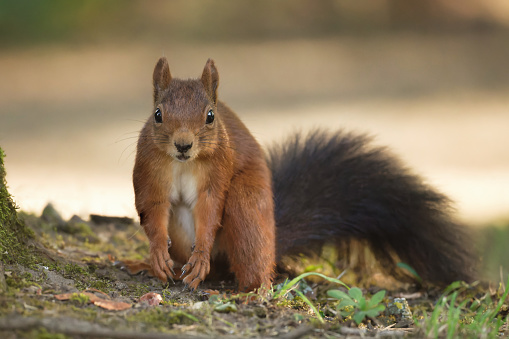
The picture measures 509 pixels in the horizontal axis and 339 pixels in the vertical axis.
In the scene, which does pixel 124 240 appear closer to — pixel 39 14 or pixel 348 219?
pixel 348 219

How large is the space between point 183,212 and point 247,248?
27 cm

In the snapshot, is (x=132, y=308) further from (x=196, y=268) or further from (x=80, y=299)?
(x=196, y=268)

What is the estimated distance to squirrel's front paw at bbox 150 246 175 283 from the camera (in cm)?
218

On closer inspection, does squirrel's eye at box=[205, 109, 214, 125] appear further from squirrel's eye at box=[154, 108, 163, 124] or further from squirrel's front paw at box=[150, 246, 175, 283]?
squirrel's front paw at box=[150, 246, 175, 283]

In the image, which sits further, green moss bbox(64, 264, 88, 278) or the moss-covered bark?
green moss bbox(64, 264, 88, 278)

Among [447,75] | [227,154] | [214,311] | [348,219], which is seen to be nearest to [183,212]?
[227,154]

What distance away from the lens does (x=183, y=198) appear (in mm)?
2262

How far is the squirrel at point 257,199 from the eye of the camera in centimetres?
218

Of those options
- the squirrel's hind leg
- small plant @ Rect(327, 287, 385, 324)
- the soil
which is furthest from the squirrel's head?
A: small plant @ Rect(327, 287, 385, 324)

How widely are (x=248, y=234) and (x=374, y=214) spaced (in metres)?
0.74

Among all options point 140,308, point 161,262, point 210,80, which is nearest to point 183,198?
point 161,262

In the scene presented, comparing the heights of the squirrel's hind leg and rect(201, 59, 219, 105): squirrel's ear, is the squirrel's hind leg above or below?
below

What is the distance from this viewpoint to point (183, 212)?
7.55 ft

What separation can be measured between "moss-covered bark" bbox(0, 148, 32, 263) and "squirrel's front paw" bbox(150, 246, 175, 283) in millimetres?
414
